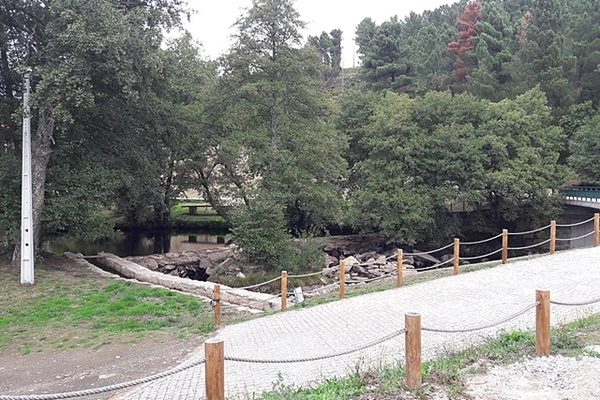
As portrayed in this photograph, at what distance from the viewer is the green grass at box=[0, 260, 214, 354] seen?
9258mm

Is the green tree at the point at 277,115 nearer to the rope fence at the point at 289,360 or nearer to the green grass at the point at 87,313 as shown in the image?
the green grass at the point at 87,313

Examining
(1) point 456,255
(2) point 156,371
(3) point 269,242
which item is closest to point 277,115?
(3) point 269,242

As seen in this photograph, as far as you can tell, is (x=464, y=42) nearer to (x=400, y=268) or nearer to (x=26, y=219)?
(x=400, y=268)

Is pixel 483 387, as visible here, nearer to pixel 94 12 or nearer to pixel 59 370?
pixel 59 370

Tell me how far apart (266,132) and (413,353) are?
1749 cm

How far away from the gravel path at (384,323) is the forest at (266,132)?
889cm

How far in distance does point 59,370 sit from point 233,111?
1520 centimetres

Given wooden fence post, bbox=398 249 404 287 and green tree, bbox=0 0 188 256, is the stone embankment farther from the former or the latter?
wooden fence post, bbox=398 249 404 287

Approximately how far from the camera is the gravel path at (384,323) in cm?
614

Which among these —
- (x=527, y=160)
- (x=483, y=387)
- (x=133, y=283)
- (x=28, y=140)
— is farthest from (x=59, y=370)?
(x=527, y=160)

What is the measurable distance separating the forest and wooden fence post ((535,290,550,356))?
1300 centimetres

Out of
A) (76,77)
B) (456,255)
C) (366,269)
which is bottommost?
(366,269)

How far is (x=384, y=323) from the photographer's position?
861cm

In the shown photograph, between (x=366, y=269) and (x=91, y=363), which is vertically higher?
(x=91, y=363)
